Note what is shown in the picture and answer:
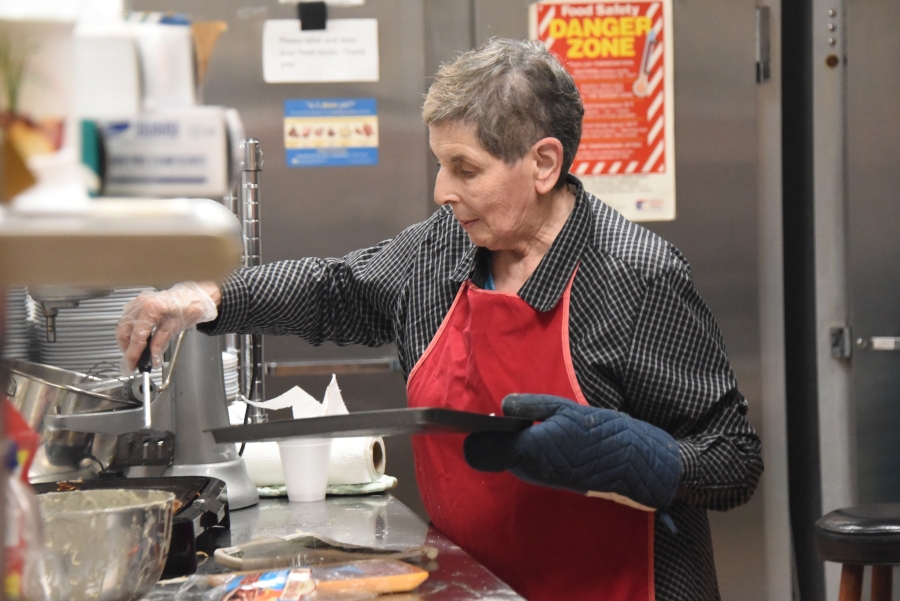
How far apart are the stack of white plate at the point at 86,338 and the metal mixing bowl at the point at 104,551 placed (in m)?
1.10

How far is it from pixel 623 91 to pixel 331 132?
2.65 feet

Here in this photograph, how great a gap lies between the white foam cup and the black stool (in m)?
0.92

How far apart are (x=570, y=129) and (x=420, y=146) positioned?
1.21 m

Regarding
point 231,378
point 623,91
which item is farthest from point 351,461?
point 623,91

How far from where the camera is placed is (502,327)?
1.60m

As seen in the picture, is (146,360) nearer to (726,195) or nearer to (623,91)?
(623,91)

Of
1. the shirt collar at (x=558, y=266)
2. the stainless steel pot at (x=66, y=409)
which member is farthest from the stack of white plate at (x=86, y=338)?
the shirt collar at (x=558, y=266)

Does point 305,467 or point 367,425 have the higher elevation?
point 367,425

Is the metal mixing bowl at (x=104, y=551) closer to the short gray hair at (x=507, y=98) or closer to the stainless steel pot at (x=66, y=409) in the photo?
the stainless steel pot at (x=66, y=409)

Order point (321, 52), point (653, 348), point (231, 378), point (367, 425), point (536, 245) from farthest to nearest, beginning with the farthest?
point (321, 52) < point (231, 378) < point (536, 245) < point (653, 348) < point (367, 425)

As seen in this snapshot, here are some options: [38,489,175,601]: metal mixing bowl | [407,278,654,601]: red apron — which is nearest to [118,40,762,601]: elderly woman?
[407,278,654,601]: red apron

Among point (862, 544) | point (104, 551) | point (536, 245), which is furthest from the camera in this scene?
point (862, 544)

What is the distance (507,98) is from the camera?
60.8 inches

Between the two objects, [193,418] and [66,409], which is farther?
[193,418]
